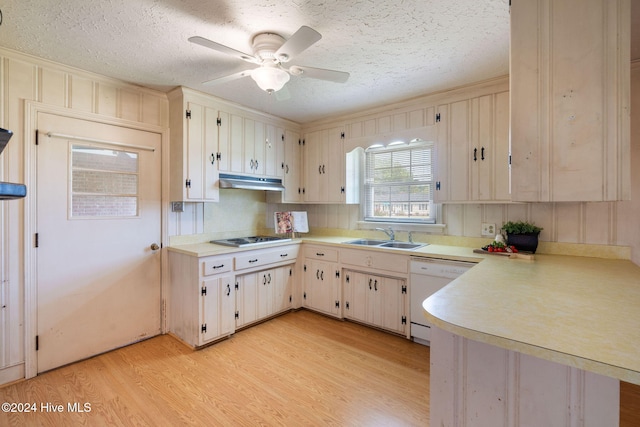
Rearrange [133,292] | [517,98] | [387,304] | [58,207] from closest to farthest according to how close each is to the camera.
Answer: [517,98]
[58,207]
[133,292]
[387,304]

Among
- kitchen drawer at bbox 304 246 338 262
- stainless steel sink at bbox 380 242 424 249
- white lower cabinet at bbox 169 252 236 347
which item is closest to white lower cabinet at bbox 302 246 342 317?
kitchen drawer at bbox 304 246 338 262

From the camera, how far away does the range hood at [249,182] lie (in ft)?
9.98

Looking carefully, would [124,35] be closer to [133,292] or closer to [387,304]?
[133,292]

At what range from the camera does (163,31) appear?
1866 mm

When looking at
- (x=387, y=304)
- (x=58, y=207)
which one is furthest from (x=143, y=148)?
(x=387, y=304)

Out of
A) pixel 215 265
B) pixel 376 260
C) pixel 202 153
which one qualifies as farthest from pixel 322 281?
pixel 202 153

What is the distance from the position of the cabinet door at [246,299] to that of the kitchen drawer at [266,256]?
0.13 m

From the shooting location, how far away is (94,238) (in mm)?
2500

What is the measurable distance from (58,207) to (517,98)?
324cm

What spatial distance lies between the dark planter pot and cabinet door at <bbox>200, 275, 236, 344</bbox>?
2590 mm

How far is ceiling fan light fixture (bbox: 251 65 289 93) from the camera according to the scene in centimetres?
189

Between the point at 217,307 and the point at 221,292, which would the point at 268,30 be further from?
the point at 217,307

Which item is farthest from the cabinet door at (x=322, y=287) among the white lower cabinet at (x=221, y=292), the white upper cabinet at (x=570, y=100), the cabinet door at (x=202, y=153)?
the white upper cabinet at (x=570, y=100)

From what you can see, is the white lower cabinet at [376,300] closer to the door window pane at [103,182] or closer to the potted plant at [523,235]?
the potted plant at [523,235]
